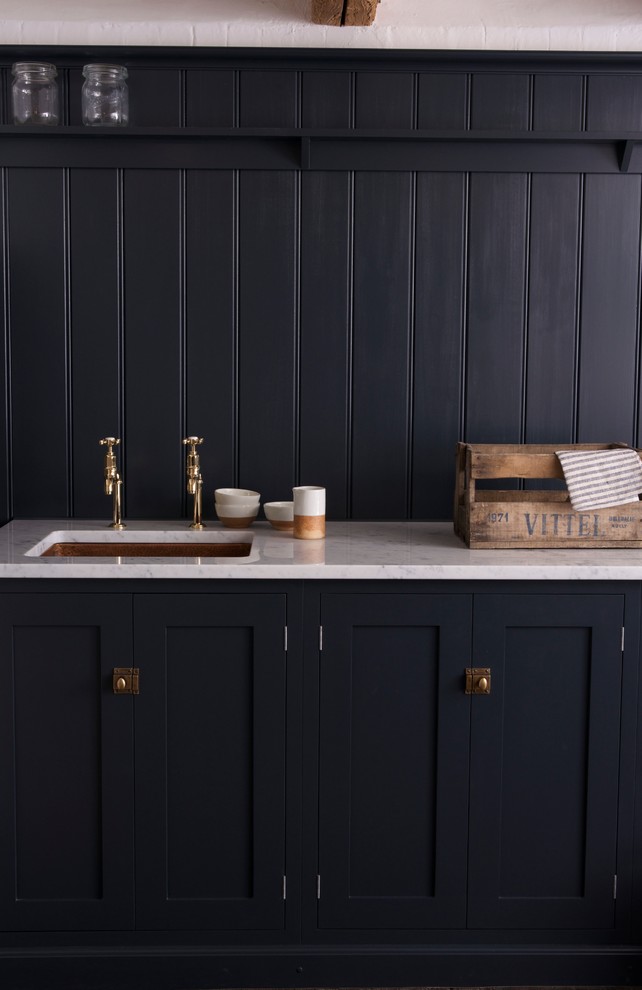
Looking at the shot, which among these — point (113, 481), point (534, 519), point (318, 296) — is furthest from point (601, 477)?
point (113, 481)

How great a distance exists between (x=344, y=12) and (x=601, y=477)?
136cm

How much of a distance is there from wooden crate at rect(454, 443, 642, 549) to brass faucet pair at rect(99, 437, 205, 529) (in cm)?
73

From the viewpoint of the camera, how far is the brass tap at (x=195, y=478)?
2.85m

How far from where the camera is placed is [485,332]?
2.96 m

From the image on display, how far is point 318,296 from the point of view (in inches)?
116

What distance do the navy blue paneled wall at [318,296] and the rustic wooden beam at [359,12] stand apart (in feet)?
0.35

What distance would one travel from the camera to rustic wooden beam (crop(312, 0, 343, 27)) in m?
2.72

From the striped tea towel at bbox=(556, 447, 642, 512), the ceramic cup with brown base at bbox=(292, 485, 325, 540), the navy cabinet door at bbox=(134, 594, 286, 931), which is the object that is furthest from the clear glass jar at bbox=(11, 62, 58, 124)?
the striped tea towel at bbox=(556, 447, 642, 512)

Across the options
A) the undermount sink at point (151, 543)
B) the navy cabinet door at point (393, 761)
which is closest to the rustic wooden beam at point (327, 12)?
the undermount sink at point (151, 543)

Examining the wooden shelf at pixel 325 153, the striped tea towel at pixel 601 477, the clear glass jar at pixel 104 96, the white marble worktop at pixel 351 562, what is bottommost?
the white marble worktop at pixel 351 562

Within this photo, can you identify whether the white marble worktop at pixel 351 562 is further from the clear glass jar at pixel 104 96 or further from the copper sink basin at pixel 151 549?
the clear glass jar at pixel 104 96

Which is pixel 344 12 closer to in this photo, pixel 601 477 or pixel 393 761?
pixel 601 477

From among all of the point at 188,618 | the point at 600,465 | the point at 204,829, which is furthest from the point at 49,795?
the point at 600,465

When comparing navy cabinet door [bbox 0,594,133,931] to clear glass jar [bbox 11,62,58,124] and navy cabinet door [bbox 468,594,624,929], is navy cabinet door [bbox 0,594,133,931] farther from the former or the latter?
clear glass jar [bbox 11,62,58,124]
